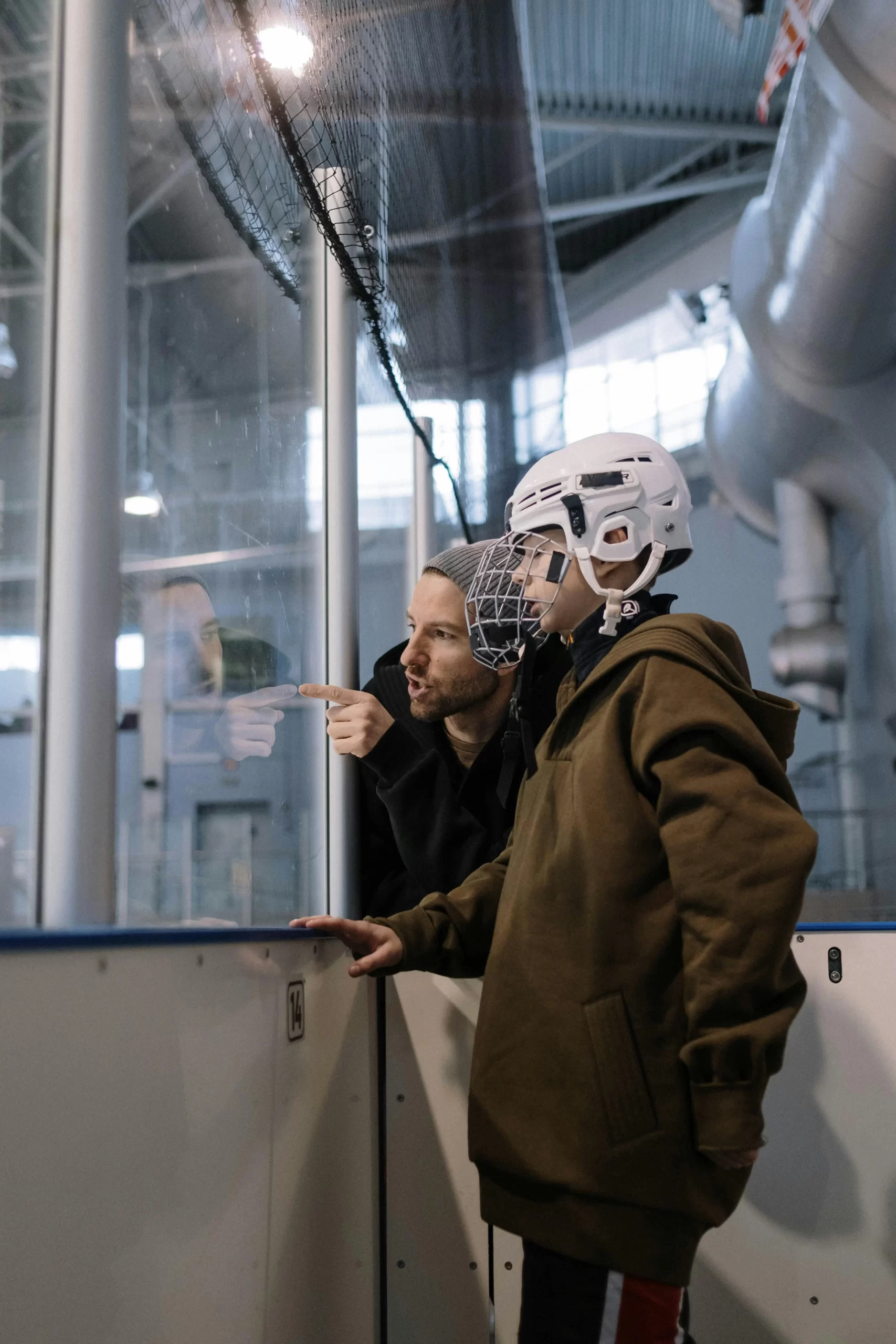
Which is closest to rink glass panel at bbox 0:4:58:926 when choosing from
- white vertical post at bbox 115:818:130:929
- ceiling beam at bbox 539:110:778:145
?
white vertical post at bbox 115:818:130:929

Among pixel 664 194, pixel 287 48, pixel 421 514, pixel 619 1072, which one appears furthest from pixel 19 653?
pixel 664 194

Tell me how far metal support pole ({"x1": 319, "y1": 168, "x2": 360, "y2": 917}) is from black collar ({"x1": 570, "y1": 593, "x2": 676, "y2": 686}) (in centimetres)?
59

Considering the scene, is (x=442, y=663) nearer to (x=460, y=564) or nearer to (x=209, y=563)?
(x=460, y=564)

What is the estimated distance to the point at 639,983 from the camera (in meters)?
0.96

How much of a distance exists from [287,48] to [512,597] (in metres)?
0.70

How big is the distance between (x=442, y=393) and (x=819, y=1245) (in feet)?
6.60

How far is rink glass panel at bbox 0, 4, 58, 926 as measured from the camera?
0.78 metres

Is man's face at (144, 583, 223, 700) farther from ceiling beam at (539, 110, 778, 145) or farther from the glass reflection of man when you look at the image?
ceiling beam at (539, 110, 778, 145)

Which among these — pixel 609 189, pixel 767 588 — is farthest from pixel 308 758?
pixel 609 189

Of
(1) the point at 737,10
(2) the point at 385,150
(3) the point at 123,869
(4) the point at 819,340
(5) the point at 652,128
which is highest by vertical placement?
(5) the point at 652,128

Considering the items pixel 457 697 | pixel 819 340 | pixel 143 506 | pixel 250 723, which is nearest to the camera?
pixel 143 506

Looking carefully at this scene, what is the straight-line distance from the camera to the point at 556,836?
3.46 feet

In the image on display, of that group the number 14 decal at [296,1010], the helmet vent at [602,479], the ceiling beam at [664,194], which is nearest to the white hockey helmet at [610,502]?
the helmet vent at [602,479]

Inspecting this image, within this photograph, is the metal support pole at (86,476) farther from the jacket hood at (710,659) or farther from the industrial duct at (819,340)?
the industrial duct at (819,340)
